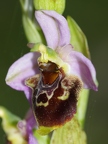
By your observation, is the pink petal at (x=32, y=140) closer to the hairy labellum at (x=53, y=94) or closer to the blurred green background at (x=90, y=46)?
the hairy labellum at (x=53, y=94)

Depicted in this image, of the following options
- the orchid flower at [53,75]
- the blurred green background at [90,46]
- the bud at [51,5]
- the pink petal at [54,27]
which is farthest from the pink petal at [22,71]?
the blurred green background at [90,46]

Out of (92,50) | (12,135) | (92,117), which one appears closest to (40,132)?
(12,135)

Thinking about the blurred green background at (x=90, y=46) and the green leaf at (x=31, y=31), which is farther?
the blurred green background at (x=90, y=46)

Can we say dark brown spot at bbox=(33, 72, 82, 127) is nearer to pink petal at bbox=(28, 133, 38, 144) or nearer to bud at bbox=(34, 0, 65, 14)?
pink petal at bbox=(28, 133, 38, 144)

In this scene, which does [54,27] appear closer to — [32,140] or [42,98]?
[42,98]

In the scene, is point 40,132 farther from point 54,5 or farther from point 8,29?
point 8,29

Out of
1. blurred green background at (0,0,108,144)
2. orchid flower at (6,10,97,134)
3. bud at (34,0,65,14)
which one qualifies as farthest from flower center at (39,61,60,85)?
blurred green background at (0,0,108,144)
